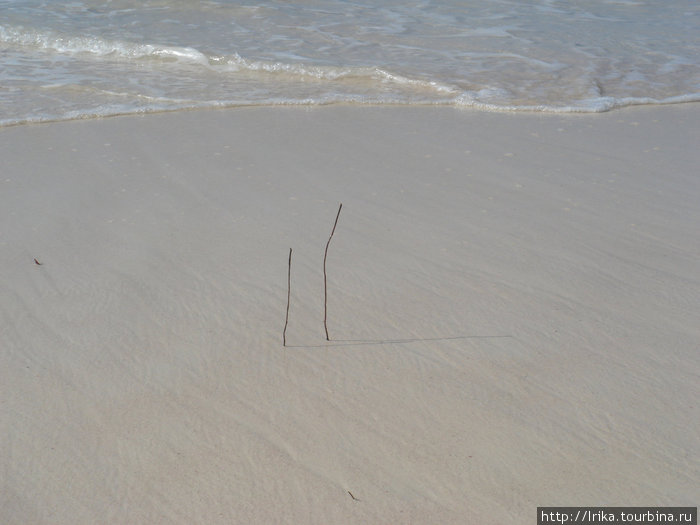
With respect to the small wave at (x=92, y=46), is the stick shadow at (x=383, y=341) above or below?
above

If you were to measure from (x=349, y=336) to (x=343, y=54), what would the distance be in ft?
17.2

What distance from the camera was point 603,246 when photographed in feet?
9.50

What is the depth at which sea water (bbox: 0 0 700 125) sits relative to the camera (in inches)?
213

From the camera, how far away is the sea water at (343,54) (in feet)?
17.7

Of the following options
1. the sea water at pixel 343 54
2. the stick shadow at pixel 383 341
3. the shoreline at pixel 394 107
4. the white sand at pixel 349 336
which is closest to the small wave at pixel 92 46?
the sea water at pixel 343 54

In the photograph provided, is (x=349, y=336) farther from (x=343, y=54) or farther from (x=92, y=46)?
(x=92, y=46)

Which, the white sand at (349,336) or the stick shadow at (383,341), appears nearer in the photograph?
the white sand at (349,336)

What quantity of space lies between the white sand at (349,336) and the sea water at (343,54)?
1524 millimetres

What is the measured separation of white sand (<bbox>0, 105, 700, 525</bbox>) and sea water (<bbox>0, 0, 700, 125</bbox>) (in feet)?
5.00

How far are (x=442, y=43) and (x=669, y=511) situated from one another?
251 inches

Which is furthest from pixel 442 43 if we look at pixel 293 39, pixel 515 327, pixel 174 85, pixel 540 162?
pixel 515 327

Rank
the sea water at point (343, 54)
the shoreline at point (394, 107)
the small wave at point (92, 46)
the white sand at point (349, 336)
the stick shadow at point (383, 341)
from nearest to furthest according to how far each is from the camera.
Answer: the white sand at point (349, 336) < the stick shadow at point (383, 341) < the shoreline at point (394, 107) < the sea water at point (343, 54) < the small wave at point (92, 46)

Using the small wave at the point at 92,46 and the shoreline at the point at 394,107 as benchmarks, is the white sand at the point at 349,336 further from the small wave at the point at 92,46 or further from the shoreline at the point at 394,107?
the small wave at the point at 92,46

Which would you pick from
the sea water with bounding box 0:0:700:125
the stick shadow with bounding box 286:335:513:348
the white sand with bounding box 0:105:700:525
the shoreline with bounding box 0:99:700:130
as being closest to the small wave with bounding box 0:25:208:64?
the sea water with bounding box 0:0:700:125
